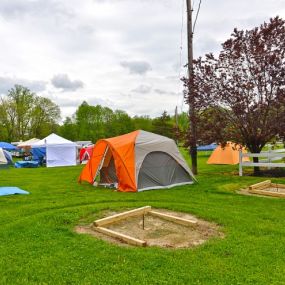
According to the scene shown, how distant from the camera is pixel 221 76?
12.1m

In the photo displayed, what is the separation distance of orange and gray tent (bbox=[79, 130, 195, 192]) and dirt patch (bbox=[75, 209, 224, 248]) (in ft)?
10.9

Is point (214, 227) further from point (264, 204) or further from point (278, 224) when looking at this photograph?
point (264, 204)

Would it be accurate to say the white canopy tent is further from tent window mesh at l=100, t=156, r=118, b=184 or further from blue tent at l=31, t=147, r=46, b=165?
tent window mesh at l=100, t=156, r=118, b=184

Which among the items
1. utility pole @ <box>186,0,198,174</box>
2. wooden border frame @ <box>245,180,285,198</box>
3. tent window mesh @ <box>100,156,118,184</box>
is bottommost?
wooden border frame @ <box>245,180,285,198</box>

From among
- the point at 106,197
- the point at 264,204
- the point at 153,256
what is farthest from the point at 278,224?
the point at 106,197

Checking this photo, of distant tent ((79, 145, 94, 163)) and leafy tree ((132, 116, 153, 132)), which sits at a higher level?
leafy tree ((132, 116, 153, 132))

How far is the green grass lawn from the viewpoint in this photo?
3.78 meters

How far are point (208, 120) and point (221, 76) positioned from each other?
1.74 metres

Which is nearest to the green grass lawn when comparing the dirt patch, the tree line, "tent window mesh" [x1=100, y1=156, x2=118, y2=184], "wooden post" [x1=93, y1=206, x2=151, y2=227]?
the dirt patch

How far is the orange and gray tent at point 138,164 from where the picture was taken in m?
9.75

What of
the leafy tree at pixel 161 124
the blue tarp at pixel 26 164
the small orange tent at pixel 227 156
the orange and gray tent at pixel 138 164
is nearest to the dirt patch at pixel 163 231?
the orange and gray tent at pixel 138 164

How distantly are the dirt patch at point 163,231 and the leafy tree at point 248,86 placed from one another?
21.7 feet

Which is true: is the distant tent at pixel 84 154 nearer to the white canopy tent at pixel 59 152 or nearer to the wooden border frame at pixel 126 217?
the white canopy tent at pixel 59 152

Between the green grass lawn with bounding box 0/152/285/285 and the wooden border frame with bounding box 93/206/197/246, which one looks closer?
the green grass lawn with bounding box 0/152/285/285
